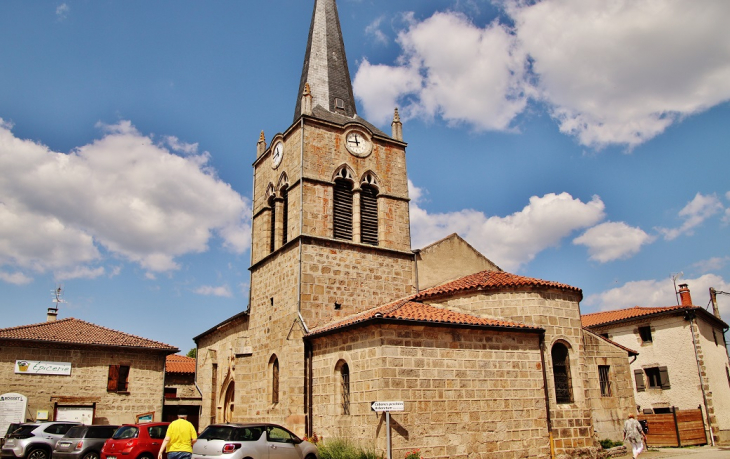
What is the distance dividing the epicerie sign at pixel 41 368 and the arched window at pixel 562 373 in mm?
19806

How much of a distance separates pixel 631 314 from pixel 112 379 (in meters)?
27.0

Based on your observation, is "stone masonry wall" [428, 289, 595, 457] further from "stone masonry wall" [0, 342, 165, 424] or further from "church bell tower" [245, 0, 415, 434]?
"stone masonry wall" [0, 342, 165, 424]

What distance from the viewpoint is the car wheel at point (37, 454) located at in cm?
1614

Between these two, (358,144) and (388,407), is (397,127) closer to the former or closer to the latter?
(358,144)

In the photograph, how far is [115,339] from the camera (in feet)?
81.6

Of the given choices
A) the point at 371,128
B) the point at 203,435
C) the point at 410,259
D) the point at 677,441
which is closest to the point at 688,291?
the point at 677,441

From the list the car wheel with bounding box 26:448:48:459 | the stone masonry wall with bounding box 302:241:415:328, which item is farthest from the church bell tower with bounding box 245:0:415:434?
the car wheel with bounding box 26:448:48:459

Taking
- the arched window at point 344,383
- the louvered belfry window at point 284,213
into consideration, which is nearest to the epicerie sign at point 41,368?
the louvered belfry window at point 284,213

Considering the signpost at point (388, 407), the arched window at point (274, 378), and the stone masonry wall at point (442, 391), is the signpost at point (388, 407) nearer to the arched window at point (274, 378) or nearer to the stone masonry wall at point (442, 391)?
the stone masonry wall at point (442, 391)

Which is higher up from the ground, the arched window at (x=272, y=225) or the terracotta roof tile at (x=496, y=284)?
the arched window at (x=272, y=225)

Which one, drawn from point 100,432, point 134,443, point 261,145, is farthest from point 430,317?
point 261,145

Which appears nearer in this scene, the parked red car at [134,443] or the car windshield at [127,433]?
the parked red car at [134,443]

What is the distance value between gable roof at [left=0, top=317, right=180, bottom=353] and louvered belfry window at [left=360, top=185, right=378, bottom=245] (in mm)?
11891

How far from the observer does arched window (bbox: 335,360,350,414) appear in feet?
49.4
